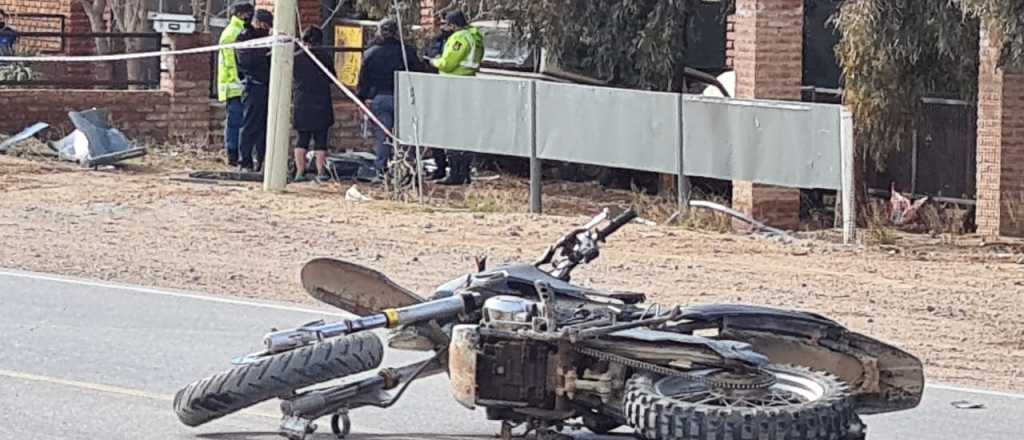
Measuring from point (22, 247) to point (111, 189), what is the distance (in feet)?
13.2

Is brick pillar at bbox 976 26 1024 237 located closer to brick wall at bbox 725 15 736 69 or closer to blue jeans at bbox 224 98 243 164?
brick wall at bbox 725 15 736 69

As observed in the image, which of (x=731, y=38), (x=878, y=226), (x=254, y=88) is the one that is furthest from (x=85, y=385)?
(x=254, y=88)

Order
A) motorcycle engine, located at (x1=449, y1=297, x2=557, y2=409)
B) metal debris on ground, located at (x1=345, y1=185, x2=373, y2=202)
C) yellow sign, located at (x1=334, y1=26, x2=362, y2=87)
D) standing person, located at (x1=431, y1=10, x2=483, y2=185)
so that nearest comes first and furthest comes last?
motorcycle engine, located at (x1=449, y1=297, x2=557, y2=409) → metal debris on ground, located at (x1=345, y1=185, x2=373, y2=202) → standing person, located at (x1=431, y1=10, x2=483, y2=185) → yellow sign, located at (x1=334, y1=26, x2=362, y2=87)

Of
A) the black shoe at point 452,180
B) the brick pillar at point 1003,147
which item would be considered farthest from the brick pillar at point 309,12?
the brick pillar at point 1003,147

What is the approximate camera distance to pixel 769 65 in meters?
17.9

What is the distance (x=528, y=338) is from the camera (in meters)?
6.66

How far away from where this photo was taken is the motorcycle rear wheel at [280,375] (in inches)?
283

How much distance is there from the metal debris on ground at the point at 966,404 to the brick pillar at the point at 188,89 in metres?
14.9

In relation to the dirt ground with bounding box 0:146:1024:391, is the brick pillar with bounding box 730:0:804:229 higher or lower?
higher

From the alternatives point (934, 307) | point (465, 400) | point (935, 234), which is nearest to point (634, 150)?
point (935, 234)

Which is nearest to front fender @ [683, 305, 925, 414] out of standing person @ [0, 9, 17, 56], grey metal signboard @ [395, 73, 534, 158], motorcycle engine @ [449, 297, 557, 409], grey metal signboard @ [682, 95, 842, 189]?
motorcycle engine @ [449, 297, 557, 409]

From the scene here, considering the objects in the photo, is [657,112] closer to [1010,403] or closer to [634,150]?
[634,150]

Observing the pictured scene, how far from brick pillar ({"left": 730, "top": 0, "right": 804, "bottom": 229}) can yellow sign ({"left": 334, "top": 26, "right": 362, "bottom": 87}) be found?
7.62 metres

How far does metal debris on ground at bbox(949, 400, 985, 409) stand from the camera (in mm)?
8977
